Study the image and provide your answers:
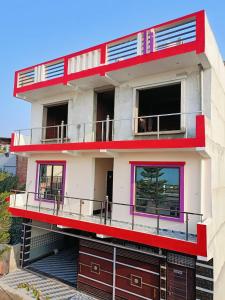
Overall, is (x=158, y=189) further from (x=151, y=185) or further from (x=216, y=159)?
(x=216, y=159)

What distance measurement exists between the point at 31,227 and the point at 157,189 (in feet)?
24.2

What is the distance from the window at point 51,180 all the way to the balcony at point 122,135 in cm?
118

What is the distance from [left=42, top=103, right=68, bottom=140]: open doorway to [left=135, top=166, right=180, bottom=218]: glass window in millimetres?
5401

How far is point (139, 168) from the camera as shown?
31.0 feet

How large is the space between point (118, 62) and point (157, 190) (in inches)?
204

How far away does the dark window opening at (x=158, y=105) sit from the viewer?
1009cm

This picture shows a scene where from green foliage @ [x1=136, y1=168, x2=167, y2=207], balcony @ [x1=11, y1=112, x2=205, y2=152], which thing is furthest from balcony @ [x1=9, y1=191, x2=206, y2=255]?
balcony @ [x1=11, y1=112, x2=205, y2=152]

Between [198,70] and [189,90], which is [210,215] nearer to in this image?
[189,90]

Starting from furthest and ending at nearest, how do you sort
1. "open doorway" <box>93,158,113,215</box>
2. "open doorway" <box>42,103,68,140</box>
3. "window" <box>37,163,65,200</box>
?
"open doorway" <box>42,103,68,140</box>, "window" <box>37,163,65,200</box>, "open doorway" <box>93,158,113,215</box>

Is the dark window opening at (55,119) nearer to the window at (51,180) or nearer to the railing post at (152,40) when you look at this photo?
the window at (51,180)

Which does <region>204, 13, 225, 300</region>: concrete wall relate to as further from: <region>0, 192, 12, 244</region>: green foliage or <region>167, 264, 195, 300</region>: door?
<region>0, 192, 12, 244</region>: green foliage

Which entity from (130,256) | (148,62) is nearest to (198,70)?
(148,62)

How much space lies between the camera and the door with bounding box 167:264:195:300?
7.62 metres

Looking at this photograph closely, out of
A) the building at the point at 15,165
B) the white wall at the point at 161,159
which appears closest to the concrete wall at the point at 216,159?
the white wall at the point at 161,159
